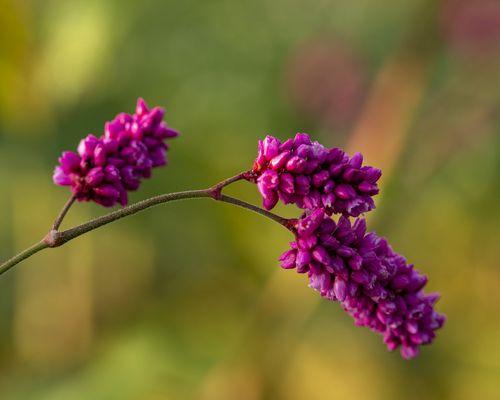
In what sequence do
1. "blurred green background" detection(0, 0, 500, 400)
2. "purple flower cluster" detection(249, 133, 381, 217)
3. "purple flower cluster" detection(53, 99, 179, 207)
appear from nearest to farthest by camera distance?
"purple flower cluster" detection(249, 133, 381, 217)
"purple flower cluster" detection(53, 99, 179, 207)
"blurred green background" detection(0, 0, 500, 400)

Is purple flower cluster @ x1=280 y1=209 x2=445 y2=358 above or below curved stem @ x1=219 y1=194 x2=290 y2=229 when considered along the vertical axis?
above

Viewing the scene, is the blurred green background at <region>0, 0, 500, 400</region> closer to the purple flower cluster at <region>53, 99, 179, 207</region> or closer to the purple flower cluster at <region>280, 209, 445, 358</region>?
the purple flower cluster at <region>53, 99, 179, 207</region>

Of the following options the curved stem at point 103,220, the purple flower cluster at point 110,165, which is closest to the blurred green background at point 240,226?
the purple flower cluster at point 110,165

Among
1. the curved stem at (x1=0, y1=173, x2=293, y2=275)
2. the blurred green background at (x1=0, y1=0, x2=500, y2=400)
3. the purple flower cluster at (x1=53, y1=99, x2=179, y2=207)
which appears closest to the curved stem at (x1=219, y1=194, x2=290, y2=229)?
the curved stem at (x1=0, y1=173, x2=293, y2=275)

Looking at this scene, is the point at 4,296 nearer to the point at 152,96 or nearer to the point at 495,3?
the point at 152,96

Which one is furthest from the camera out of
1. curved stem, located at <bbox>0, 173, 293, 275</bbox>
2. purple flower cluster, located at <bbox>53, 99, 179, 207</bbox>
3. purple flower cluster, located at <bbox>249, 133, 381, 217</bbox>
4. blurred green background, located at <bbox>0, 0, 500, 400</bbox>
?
blurred green background, located at <bbox>0, 0, 500, 400</bbox>

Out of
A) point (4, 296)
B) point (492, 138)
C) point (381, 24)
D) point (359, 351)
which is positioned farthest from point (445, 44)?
point (4, 296)

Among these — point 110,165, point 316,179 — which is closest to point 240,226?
point 110,165
